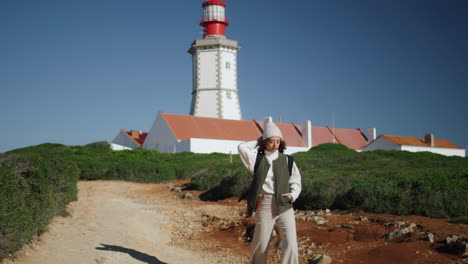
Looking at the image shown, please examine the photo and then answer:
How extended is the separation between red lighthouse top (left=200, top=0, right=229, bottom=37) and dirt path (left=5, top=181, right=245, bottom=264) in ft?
109

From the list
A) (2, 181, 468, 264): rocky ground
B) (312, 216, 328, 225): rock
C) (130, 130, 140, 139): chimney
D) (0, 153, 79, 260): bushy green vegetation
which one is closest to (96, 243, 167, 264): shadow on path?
(2, 181, 468, 264): rocky ground

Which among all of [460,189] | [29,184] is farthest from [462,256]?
[29,184]

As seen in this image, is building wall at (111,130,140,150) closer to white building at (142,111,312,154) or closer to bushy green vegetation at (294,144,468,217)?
white building at (142,111,312,154)

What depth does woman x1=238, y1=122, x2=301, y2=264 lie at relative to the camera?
511cm

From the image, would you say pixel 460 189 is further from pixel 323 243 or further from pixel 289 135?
pixel 289 135

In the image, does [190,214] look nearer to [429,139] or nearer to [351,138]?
[351,138]

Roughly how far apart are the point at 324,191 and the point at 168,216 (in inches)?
154

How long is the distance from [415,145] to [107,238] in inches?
1528

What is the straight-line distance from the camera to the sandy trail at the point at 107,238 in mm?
6285

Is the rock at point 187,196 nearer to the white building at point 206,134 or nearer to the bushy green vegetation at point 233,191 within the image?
the bushy green vegetation at point 233,191

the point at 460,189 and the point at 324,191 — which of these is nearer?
the point at 460,189

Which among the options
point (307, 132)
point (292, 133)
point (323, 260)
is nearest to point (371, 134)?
point (307, 132)

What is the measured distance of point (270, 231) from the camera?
5.18m

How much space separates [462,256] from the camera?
240 inches
